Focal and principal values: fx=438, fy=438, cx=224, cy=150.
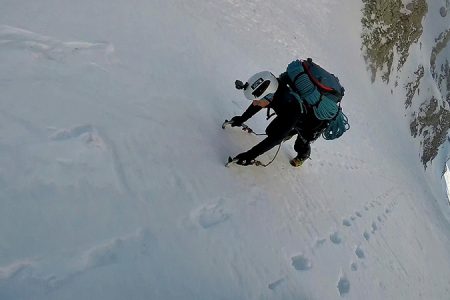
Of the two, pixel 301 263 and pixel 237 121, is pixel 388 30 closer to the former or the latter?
pixel 237 121

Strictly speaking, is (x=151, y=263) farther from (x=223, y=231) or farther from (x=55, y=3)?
(x=55, y=3)

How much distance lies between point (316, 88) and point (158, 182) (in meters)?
2.37

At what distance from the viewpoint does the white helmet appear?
552 cm

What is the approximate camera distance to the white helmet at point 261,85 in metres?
5.52

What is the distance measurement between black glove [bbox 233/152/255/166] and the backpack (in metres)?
1.02

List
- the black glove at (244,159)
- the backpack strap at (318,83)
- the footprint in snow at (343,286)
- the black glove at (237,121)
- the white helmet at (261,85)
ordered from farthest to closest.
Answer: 1. the black glove at (237,121)
2. the footprint in snow at (343,286)
3. the black glove at (244,159)
4. the backpack strap at (318,83)
5. the white helmet at (261,85)

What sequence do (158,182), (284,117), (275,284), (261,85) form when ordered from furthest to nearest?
1. (284,117)
2. (261,85)
3. (275,284)
4. (158,182)

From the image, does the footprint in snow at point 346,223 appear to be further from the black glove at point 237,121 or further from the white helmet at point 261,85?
the white helmet at point 261,85

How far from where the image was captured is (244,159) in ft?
19.8

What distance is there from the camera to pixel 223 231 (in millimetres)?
5094

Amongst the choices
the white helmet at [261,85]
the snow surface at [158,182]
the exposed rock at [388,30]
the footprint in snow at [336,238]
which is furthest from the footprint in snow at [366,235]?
the exposed rock at [388,30]

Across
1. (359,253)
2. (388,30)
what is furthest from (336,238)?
(388,30)

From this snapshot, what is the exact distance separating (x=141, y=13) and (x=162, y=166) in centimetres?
341

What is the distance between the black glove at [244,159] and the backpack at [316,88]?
1022 mm
